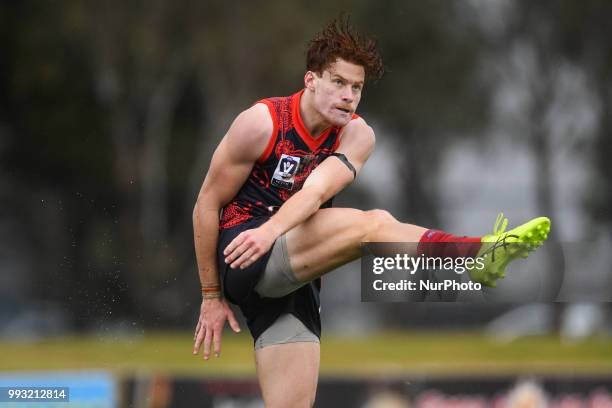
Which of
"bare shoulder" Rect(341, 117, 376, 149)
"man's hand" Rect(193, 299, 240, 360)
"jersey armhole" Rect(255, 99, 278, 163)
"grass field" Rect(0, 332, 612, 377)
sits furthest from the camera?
"grass field" Rect(0, 332, 612, 377)

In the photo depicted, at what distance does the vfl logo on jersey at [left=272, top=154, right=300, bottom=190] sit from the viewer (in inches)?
217

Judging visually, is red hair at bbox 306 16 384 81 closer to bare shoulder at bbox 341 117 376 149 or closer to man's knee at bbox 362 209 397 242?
bare shoulder at bbox 341 117 376 149

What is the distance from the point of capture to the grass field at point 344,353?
1498 cm

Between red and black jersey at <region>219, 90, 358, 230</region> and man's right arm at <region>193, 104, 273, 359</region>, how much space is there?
5cm

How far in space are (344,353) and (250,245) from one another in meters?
11.8

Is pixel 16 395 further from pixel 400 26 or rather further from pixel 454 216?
pixel 400 26

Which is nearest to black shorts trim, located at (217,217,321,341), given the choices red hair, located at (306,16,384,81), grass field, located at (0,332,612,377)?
red hair, located at (306,16,384,81)

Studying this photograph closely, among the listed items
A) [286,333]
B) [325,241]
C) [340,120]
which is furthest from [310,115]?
[286,333]

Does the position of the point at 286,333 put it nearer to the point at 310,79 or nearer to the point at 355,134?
the point at 355,134

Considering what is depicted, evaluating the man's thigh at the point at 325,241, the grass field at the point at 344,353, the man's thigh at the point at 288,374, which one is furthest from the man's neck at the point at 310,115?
→ the grass field at the point at 344,353

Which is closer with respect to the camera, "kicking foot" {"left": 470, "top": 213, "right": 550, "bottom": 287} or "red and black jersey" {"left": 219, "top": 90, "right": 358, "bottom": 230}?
"kicking foot" {"left": 470, "top": 213, "right": 550, "bottom": 287}

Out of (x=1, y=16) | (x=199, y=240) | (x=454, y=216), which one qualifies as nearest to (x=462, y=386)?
(x=199, y=240)

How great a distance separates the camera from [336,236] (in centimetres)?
517

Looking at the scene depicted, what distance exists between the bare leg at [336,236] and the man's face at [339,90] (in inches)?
18.4
